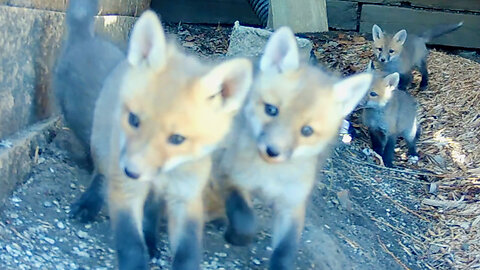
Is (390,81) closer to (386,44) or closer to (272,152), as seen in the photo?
(386,44)

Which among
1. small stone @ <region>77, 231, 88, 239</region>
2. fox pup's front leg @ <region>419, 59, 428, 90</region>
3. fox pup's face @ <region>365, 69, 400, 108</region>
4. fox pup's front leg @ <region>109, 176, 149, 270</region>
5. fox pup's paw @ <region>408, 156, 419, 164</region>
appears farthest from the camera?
fox pup's front leg @ <region>419, 59, 428, 90</region>

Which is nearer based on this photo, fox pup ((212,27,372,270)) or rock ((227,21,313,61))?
fox pup ((212,27,372,270))

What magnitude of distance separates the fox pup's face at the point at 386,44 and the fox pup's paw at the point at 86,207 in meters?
5.09

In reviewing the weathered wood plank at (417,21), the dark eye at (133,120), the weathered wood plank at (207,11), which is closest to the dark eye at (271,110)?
the dark eye at (133,120)

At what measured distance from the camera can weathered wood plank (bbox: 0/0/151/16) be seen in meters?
3.38

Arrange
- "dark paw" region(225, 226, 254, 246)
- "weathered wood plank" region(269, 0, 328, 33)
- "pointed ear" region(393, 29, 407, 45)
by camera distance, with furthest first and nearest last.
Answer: "pointed ear" region(393, 29, 407, 45), "weathered wood plank" region(269, 0, 328, 33), "dark paw" region(225, 226, 254, 246)

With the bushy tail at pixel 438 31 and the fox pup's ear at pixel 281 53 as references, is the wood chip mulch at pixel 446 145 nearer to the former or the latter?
the bushy tail at pixel 438 31

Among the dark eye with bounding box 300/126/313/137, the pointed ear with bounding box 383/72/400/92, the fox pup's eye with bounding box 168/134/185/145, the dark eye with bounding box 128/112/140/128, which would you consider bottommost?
the pointed ear with bounding box 383/72/400/92

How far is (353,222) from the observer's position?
14.0ft

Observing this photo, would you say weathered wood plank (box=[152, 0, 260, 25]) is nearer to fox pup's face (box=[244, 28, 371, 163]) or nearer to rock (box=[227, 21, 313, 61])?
rock (box=[227, 21, 313, 61])

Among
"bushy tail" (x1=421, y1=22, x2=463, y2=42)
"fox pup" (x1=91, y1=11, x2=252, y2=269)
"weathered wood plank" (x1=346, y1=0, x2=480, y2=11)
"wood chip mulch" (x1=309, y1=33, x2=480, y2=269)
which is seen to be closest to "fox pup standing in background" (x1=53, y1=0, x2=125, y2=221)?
"fox pup" (x1=91, y1=11, x2=252, y2=269)

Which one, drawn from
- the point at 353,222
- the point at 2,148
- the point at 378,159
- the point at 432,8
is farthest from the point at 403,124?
the point at 2,148

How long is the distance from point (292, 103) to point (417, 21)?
20.3 ft

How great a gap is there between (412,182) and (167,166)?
3500mm
